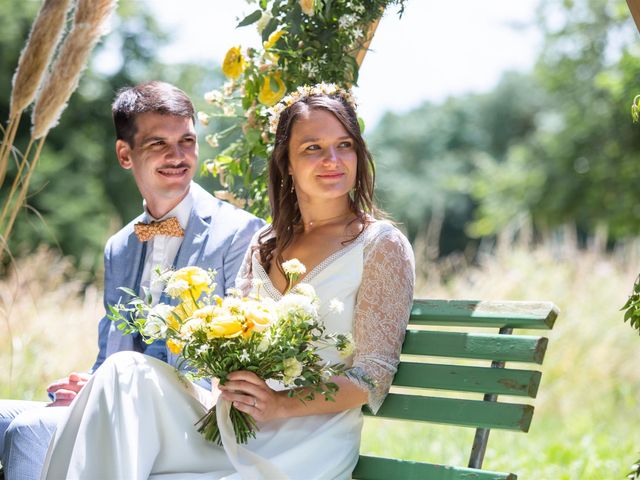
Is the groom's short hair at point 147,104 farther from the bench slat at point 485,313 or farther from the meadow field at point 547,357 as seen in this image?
the meadow field at point 547,357

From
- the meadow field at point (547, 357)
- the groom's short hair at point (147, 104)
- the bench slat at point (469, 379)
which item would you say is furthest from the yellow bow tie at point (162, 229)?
the meadow field at point (547, 357)

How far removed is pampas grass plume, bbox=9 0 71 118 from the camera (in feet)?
14.3

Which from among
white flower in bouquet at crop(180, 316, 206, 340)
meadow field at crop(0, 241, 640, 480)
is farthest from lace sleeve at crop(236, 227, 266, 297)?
meadow field at crop(0, 241, 640, 480)

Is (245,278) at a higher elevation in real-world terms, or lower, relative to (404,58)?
lower

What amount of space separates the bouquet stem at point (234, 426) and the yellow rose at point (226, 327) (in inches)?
13.2

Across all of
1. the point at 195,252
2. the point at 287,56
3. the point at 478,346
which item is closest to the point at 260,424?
the point at 478,346

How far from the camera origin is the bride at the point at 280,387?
3033 mm

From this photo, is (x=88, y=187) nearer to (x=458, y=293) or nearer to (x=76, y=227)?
(x=76, y=227)

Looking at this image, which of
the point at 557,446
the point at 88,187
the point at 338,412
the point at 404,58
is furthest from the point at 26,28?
the point at 338,412

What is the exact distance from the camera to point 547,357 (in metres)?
7.81

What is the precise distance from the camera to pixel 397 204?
136 feet

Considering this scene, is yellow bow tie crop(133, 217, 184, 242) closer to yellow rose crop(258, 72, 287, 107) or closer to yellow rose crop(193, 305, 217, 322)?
yellow rose crop(258, 72, 287, 107)

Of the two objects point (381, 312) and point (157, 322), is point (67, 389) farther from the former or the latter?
point (381, 312)

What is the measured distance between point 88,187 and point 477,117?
25.6 m
